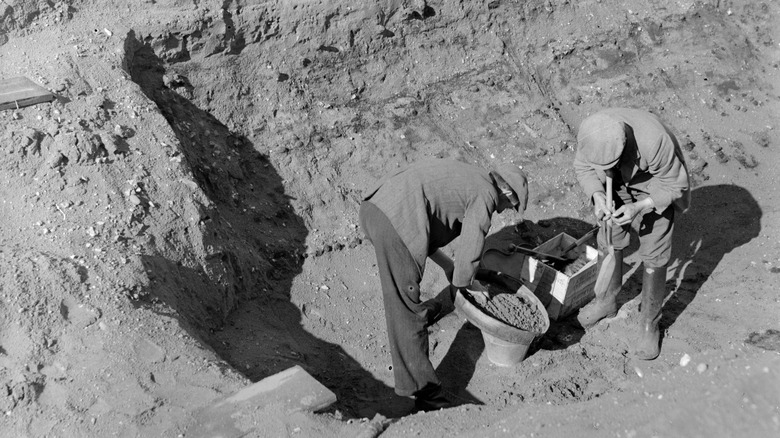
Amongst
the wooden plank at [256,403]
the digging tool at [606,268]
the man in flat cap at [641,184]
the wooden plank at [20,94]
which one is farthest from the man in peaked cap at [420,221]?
the wooden plank at [20,94]

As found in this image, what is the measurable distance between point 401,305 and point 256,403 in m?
1.11

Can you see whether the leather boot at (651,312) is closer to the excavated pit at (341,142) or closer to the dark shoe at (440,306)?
the excavated pit at (341,142)

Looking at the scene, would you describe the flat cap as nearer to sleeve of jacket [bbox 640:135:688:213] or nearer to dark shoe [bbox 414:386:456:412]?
sleeve of jacket [bbox 640:135:688:213]

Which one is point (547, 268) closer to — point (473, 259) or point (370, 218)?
point (473, 259)

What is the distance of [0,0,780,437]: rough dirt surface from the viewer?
388cm

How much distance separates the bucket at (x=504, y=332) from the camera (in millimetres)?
4855

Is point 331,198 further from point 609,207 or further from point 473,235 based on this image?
point 609,207

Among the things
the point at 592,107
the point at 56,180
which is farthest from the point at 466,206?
A: the point at 592,107

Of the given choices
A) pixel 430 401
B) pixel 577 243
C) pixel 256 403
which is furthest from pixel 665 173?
pixel 256 403

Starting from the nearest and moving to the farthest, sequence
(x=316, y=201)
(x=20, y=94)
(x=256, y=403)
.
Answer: (x=256, y=403), (x=20, y=94), (x=316, y=201)

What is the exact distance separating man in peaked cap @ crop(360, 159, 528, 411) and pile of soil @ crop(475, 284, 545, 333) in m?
0.62

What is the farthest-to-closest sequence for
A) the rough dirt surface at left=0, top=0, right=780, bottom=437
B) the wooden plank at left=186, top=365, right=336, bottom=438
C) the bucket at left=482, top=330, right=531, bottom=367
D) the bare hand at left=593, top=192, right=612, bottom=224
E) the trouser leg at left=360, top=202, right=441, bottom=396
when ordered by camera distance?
the bucket at left=482, top=330, right=531, bottom=367 < the bare hand at left=593, top=192, right=612, bottom=224 < the trouser leg at left=360, top=202, right=441, bottom=396 < the rough dirt surface at left=0, top=0, right=780, bottom=437 < the wooden plank at left=186, top=365, right=336, bottom=438

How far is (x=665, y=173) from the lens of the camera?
4.59 m

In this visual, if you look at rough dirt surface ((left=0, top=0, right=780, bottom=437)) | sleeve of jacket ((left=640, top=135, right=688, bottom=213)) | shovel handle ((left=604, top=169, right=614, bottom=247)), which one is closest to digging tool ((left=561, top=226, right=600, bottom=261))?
shovel handle ((left=604, top=169, right=614, bottom=247))
